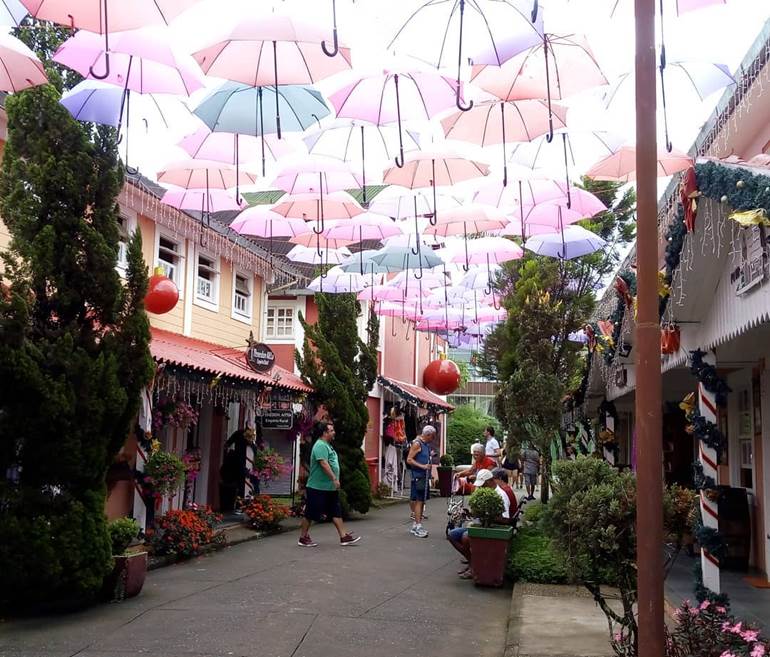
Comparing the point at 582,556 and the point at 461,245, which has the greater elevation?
the point at 461,245

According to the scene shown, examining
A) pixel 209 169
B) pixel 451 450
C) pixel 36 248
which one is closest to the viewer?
pixel 36 248

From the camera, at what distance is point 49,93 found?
805 centimetres

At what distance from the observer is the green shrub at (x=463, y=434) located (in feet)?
144

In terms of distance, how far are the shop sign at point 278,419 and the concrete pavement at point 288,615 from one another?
17.3 ft

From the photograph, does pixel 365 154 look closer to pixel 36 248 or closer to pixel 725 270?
pixel 36 248

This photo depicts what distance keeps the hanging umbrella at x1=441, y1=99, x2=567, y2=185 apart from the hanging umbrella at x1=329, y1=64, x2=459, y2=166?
2.88 ft

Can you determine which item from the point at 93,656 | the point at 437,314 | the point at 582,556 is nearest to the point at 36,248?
the point at 93,656

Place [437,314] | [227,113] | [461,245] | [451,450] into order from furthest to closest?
[451,450] → [437,314] → [461,245] → [227,113]

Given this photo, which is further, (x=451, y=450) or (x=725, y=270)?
(x=451, y=450)

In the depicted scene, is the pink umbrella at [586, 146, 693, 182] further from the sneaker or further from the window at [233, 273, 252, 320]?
the window at [233, 273, 252, 320]

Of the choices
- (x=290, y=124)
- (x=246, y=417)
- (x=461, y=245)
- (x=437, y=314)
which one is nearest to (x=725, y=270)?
(x=290, y=124)

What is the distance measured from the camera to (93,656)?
247 inches

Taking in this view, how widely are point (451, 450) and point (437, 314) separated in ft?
81.2

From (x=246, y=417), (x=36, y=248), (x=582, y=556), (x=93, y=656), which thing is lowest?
(x=93, y=656)
